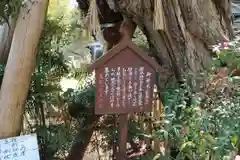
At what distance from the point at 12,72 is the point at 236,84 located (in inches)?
52.7

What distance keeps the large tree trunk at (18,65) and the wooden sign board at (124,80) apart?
17.8 inches

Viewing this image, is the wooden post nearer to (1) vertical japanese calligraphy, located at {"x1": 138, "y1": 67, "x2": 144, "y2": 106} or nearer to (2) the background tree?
(1) vertical japanese calligraphy, located at {"x1": 138, "y1": 67, "x2": 144, "y2": 106}

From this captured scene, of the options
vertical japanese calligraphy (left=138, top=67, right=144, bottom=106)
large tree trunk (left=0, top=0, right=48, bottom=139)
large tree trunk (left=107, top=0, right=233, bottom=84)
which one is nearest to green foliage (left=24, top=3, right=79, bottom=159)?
large tree trunk (left=0, top=0, right=48, bottom=139)

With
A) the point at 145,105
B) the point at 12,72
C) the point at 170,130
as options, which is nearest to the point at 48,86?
the point at 12,72

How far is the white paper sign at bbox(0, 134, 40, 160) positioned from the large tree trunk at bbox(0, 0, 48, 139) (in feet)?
0.32

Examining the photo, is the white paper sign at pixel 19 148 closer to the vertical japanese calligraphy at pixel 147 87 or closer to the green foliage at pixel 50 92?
the green foliage at pixel 50 92

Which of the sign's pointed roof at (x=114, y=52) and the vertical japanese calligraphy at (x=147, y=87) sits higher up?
the sign's pointed roof at (x=114, y=52)

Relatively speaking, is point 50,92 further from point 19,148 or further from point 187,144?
point 187,144

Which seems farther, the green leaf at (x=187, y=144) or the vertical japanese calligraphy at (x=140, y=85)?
the vertical japanese calligraphy at (x=140, y=85)

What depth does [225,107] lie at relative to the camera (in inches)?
78.6

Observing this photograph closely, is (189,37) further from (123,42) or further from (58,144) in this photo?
(58,144)

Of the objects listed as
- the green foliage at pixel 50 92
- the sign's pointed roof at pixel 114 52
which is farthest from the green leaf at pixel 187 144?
the green foliage at pixel 50 92

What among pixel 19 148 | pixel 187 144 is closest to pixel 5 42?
pixel 19 148

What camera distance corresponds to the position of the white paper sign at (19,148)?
2260 millimetres
